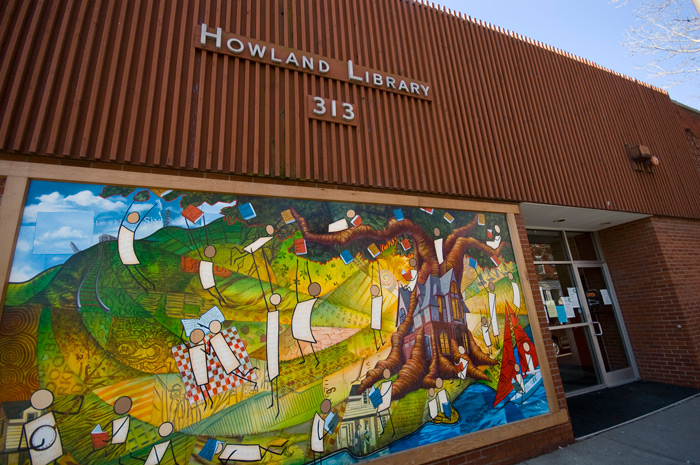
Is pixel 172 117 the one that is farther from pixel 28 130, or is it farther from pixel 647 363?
pixel 647 363

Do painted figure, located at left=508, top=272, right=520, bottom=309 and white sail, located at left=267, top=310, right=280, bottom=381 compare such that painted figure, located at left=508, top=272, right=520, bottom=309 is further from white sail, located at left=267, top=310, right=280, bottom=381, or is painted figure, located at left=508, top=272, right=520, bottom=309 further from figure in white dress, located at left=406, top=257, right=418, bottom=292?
white sail, located at left=267, top=310, right=280, bottom=381

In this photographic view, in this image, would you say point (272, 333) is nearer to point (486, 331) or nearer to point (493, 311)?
point (486, 331)

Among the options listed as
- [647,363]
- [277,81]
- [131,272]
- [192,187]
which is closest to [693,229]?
[647,363]

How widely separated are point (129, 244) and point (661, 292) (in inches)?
370

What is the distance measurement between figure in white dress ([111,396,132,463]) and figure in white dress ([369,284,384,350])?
2.43 metres

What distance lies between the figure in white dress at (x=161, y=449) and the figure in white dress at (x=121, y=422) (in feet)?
0.57

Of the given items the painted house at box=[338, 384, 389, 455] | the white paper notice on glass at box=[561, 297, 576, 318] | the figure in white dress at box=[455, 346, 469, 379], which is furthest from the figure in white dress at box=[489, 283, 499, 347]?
the white paper notice on glass at box=[561, 297, 576, 318]

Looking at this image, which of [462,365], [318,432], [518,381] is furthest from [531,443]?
[318,432]

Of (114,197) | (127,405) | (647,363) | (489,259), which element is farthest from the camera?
(647,363)

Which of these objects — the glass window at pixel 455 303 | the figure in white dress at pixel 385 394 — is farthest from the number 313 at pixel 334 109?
the figure in white dress at pixel 385 394

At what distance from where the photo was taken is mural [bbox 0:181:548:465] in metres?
2.73

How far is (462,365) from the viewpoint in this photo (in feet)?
13.7

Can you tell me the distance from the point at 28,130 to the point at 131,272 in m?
1.67

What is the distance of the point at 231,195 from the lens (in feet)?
12.0
